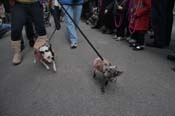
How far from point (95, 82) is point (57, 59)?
4.23 ft

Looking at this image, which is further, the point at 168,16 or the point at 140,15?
the point at 168,16

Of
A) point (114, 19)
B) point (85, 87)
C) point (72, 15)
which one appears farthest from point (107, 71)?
point (114, 19)

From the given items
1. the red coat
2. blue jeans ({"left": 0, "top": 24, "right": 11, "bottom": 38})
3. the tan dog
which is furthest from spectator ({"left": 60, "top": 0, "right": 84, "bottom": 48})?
blue jeans ({"left": 0, "top": 24, "right": 11, "bottom": 38})

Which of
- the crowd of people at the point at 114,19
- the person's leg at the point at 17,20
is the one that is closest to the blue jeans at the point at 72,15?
the crowd of people at the point at 114,19

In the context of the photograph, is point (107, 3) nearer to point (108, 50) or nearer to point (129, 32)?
point (129, 32)

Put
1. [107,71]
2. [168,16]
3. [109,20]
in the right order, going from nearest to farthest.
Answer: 1. [107,71]
2. [168,16]
3. [109,20]

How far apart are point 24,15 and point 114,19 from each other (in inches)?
95.1

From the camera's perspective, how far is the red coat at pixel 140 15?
5262 millimetres

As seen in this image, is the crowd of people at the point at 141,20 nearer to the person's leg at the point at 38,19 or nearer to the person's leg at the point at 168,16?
the person's leg at the point at 168,16

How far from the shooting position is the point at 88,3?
8867 mm

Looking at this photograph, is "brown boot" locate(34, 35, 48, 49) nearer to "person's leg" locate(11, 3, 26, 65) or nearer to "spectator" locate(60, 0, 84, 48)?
"person's leg" locate(11, 3, 26, 65)

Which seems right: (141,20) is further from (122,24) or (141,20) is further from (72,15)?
(72,15)

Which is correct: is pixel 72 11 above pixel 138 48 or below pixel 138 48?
above

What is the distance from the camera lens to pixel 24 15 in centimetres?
452
